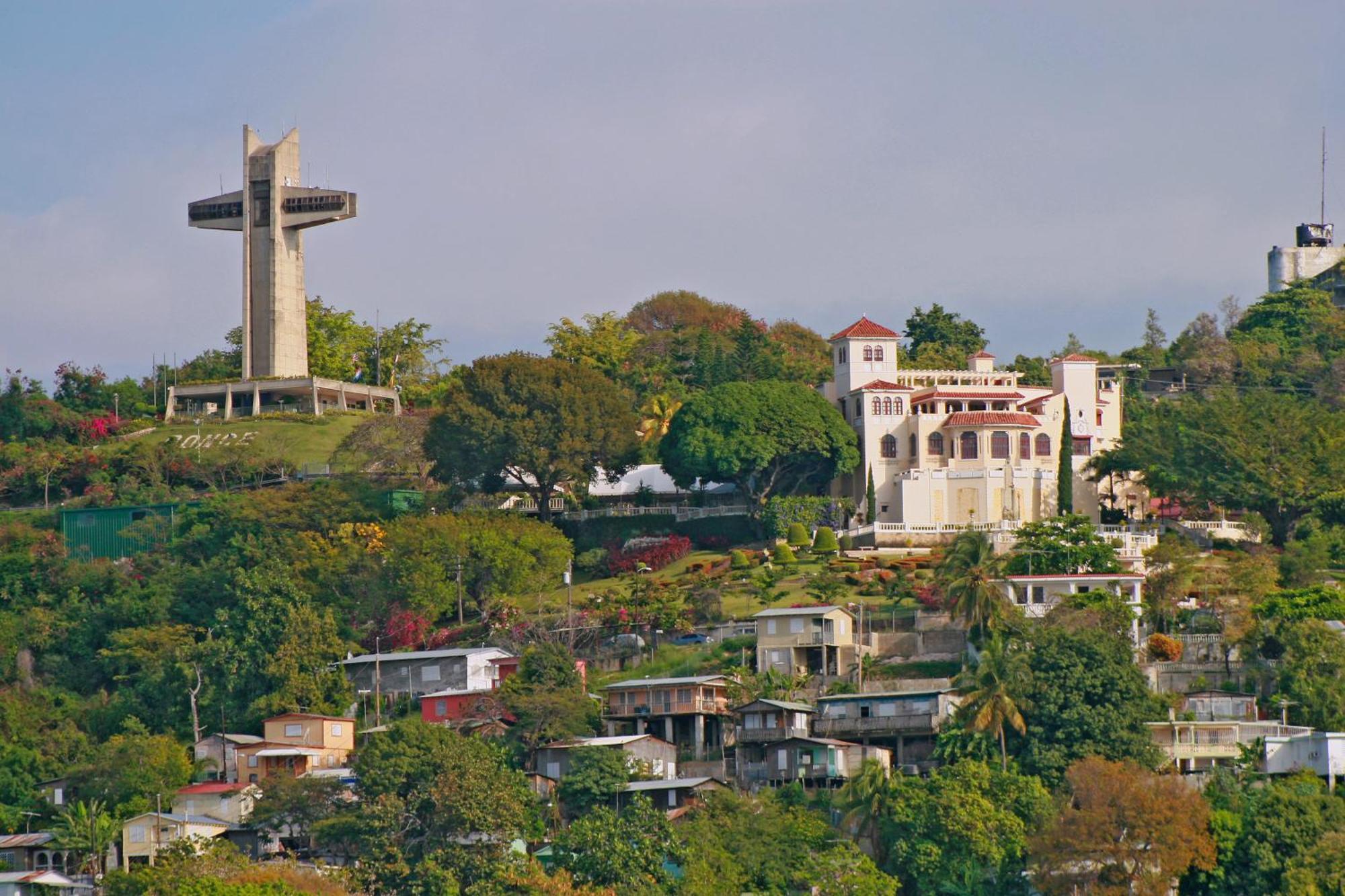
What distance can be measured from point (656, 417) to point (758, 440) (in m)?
12.6

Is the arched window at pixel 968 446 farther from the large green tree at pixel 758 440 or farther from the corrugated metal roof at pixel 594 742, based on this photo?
the corrugated metal roof at pixel 594 742

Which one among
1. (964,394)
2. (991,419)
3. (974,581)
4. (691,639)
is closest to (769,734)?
(974,581)

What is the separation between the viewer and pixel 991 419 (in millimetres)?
89625

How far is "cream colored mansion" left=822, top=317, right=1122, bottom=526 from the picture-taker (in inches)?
3489

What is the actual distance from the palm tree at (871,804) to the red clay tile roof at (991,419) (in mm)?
26286

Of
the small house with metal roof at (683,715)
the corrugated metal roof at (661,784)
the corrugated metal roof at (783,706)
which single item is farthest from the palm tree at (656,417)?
the corrugated metal roof at (661,784)

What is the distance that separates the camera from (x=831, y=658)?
7519cm

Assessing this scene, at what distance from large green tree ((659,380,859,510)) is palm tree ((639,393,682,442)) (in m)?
7.49

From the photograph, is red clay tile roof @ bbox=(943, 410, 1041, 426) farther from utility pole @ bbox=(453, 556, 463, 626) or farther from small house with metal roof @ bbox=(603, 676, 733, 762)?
small house with metal roof @ bbox=(603, 676, 733, 762)

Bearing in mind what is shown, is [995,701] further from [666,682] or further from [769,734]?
[666,682]

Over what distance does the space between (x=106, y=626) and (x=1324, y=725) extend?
135ft

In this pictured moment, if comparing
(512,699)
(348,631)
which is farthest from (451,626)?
(512,699)

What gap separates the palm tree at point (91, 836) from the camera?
68938 mm

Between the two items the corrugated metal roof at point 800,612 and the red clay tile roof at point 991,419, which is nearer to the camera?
the corrugated metal roof at point 800,612
